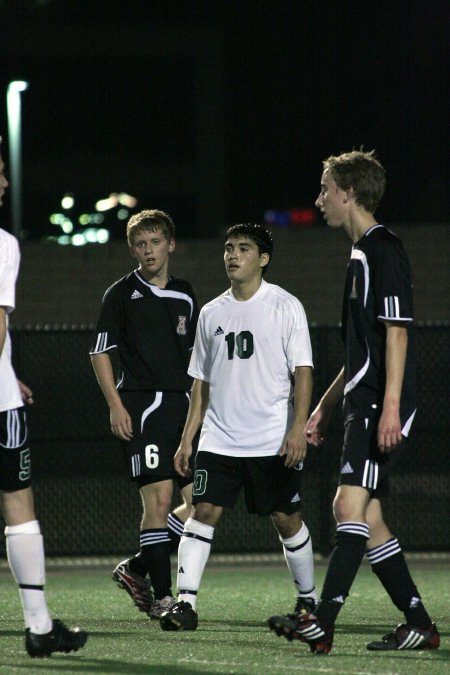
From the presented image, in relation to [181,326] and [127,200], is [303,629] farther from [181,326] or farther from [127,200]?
[127,200]

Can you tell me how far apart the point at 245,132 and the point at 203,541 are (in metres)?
65.7

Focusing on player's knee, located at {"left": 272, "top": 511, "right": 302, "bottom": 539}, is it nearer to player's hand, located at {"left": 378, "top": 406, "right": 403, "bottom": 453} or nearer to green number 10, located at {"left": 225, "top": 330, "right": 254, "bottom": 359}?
green number 10, located at {"left": 225, "top": 330, "right": 254, "bottom": 359}

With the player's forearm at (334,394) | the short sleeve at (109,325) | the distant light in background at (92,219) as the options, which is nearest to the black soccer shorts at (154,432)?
the short sleeve at (109,325)

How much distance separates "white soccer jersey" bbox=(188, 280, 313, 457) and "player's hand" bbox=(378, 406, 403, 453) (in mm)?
1153

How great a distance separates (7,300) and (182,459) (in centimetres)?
187

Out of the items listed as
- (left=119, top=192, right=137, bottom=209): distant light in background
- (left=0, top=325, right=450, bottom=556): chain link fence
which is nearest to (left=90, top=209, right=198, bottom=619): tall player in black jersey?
(left=0, top=325, right=450, bottom=556): chain link fence

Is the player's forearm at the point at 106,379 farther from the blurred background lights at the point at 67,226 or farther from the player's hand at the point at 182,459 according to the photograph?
the blurred background lights at the point at 67,226

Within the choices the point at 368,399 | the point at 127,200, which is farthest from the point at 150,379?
the point at 127,200

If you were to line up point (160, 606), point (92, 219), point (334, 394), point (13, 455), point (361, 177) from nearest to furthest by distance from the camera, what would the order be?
point (13, 455)
point (361, 177)
point (334, 394)
point (160, 606)
point (92, 219)

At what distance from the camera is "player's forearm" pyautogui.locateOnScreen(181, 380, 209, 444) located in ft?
22.8

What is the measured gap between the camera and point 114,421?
7297 mm

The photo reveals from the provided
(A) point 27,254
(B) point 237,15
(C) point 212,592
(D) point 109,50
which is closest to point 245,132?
(B) point 237,15

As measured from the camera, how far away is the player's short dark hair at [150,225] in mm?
7484

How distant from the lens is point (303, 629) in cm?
571
